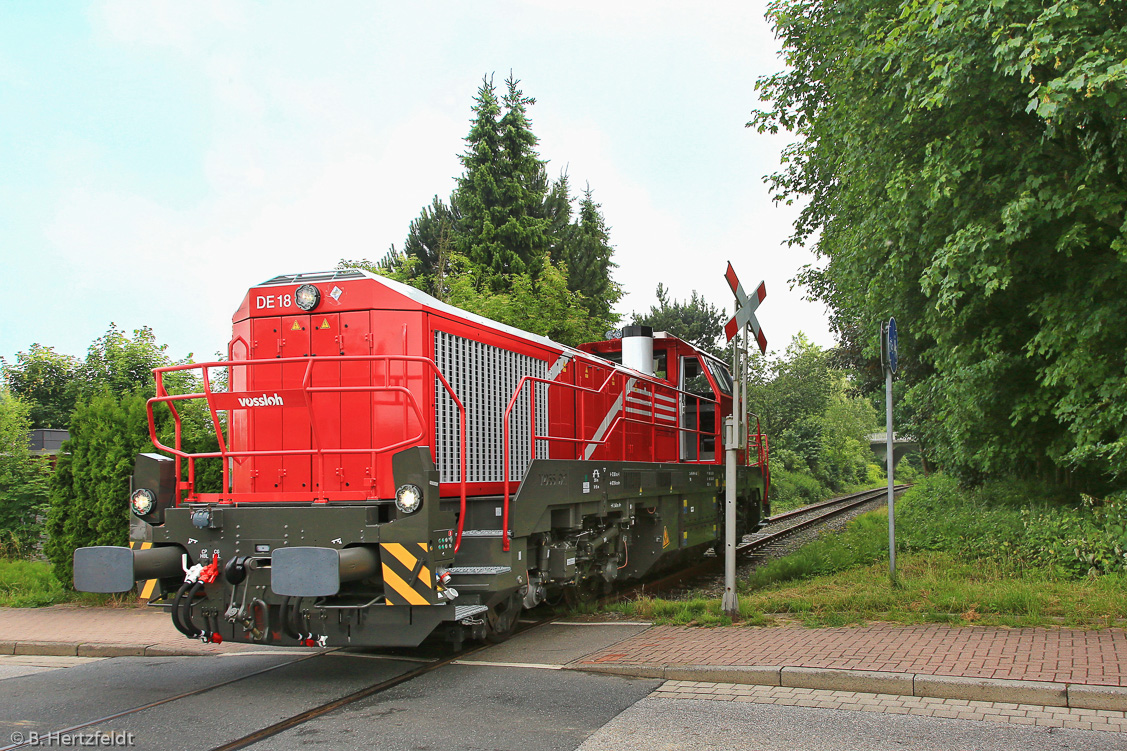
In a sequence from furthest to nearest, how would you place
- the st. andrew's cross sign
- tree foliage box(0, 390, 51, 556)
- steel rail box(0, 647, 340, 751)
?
tree foliage box(0, 390, 51, 556) → the st. andrew's cross sign → steel rail box(0, 647, 340, 751)

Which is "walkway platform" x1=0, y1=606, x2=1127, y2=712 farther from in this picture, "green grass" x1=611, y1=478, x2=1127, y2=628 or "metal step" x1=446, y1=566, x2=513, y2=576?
"metal step" x1=446, y1=566, x2=513, y2=576

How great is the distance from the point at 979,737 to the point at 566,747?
7.72 feet

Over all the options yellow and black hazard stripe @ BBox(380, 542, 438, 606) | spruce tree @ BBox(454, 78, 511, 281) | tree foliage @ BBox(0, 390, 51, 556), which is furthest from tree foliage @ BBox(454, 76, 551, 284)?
yellow and black hazard stripe @ BBox(380, 542, 438, 606)

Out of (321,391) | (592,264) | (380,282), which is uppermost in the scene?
(592,264)

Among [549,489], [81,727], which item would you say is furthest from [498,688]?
[81,727]

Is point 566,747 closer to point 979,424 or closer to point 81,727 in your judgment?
point 81,727

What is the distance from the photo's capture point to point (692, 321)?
36875mm

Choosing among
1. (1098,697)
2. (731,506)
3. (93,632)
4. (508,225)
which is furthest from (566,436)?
(508,225)

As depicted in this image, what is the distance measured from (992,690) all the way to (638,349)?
6630mm

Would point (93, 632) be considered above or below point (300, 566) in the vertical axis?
below

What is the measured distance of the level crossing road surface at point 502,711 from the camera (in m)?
4.64

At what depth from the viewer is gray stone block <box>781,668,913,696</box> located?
5.47 metres

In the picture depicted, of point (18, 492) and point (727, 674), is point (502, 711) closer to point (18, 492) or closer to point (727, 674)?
point (727, 674)

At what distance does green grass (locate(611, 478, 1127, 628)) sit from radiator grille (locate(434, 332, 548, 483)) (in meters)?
2.26
